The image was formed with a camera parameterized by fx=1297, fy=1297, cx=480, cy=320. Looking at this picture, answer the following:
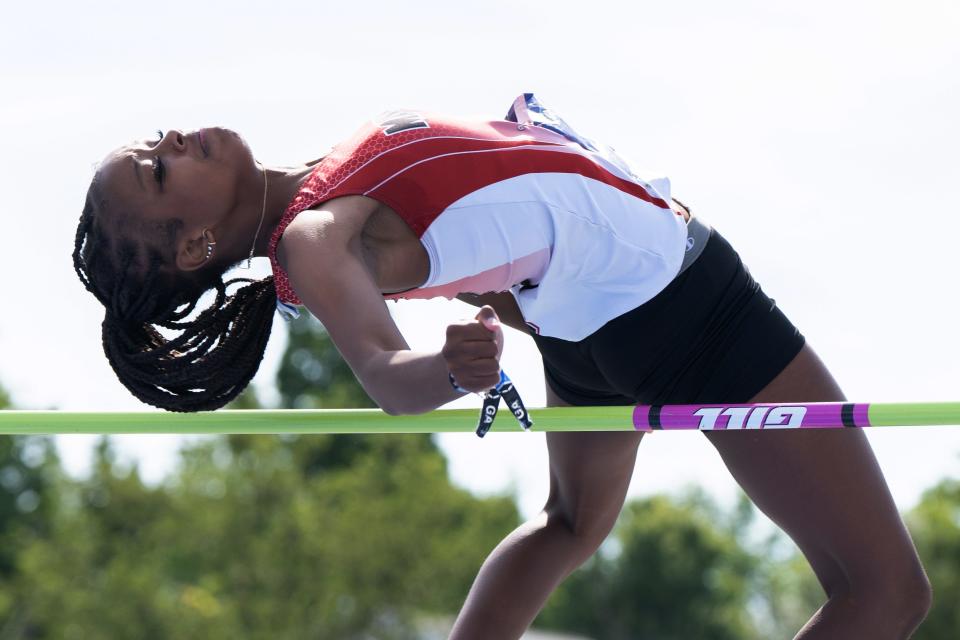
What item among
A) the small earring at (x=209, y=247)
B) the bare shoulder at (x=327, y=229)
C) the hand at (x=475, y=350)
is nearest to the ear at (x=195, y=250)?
the small earring at (x=209, y=247)

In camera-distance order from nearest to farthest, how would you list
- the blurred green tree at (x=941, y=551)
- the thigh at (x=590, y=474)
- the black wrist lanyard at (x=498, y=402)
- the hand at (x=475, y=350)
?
the hand at (x=475, y=350), the black wrist lanyard at (x=498, y=402), the thigh at (x=590, y=474), the blurred green tree at (x=941, y=551)

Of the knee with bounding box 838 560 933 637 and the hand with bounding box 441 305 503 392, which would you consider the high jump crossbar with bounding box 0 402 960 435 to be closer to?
the knee with bounding box 838 560 933 637

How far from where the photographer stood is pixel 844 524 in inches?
104

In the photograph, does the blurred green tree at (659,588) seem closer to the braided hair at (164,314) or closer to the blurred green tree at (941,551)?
the blurred green tree at (941,551)

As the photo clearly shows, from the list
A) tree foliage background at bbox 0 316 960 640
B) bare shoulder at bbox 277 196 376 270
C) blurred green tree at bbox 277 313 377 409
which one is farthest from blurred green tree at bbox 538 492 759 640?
bare shoulder at bbox 277 196 376 270

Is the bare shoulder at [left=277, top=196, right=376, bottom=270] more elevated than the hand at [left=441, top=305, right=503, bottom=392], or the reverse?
the bare shoulder at [left=277, top=196, right=376, bottom=270]

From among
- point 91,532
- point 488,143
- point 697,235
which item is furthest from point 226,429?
point 91,532

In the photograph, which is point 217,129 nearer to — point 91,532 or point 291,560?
point 291,560

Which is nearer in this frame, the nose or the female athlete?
the female athlete

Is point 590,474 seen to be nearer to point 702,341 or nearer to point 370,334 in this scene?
point 702,341

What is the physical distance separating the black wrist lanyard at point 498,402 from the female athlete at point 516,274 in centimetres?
32

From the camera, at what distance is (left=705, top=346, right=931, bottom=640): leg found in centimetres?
265

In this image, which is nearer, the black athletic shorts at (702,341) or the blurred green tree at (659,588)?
the black athletic shorts at (702,341)

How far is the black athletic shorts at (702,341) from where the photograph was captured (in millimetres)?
2775
